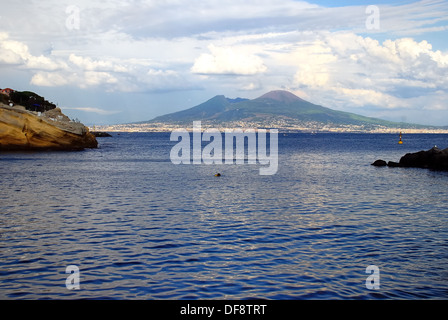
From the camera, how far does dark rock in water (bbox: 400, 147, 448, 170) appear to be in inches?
2657

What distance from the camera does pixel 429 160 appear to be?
69.2m

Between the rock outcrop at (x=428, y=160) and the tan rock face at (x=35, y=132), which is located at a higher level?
the tan rock face at (x=35, y=132)

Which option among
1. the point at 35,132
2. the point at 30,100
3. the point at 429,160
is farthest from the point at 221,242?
the point at 30,100

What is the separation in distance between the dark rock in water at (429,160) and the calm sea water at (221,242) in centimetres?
2820

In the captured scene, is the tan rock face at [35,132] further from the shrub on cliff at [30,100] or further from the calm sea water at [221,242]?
the calm sea water at [221,242]

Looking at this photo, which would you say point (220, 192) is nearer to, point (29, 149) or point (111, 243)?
point (111, 243)

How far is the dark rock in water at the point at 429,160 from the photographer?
67500mm

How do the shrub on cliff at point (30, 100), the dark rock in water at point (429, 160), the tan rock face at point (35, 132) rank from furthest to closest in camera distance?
1. the shrub on cliff at point (30, 100)
2. the tan rock face at point (35, 132)
3. the dark rock in water at point (429, 160)

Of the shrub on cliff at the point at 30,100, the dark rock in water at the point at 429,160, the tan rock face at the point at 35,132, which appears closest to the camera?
the dark rock in water at the point at 429,160

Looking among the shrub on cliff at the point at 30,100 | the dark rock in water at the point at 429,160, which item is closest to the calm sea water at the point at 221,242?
the dark rock in water at the point at 429,160
